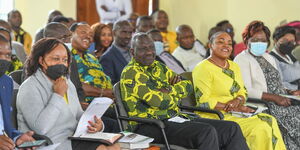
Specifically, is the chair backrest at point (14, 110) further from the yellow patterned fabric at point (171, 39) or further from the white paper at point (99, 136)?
the yellow patterned fabric at point (171, 39)

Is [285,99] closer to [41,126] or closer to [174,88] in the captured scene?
[174,88]

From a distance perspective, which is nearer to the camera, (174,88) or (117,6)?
(174,88)

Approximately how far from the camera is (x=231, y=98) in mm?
4785

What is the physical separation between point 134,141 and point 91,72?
1.40 m

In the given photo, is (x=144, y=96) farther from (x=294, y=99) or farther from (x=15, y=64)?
(x=294, y=99)

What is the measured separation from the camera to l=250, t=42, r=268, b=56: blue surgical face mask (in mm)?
5457

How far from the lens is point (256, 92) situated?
17.2 feet

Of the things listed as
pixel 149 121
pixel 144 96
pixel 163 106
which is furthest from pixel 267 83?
pixel 149 121

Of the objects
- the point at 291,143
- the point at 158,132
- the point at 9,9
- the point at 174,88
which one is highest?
the point at 9,9

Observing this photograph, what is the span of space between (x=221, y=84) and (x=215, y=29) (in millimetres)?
3206

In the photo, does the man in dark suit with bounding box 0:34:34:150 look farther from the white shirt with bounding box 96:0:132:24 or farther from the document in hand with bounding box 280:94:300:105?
the white shirt with bounding box 96:0:132:24

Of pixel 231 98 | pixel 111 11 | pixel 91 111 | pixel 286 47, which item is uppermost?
pixel 111 11

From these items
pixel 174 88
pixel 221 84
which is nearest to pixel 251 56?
pixel 221 84

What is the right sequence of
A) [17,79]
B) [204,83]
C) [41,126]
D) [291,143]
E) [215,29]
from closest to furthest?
1. [41,126]
2. [17,79]
3. [204,83]
4. [291,143]
5. [215,29]
